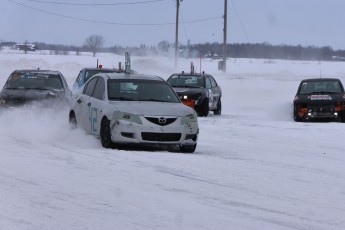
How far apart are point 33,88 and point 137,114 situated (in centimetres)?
669

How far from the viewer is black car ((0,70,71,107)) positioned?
17.0 meters

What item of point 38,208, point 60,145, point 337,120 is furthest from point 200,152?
point 337,120

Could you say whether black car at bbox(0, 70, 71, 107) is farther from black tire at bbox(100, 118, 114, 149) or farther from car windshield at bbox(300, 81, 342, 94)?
car windshield at bbox(300, 81, 342, 94)

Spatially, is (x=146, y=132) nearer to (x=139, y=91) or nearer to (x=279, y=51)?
(x=139, y=91)

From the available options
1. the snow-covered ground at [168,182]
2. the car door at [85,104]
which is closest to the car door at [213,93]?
the snow-covered ground at [168,182]

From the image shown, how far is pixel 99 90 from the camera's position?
1340 centimetres

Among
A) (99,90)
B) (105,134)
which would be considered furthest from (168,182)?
(99,90)

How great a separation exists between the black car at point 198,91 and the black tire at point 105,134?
10.1m

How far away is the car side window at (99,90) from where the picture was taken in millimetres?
13133

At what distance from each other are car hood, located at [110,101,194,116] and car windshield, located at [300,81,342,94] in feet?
32.3

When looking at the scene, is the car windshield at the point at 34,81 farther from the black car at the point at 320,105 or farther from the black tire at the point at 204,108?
the black car at the point at 320,105

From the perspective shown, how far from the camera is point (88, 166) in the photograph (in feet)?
32.8

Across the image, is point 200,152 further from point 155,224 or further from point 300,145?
point 155,224

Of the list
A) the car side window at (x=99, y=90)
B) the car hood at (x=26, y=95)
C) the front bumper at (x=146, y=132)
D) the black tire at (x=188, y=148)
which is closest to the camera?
the front bumper at (x=146, y=132)
